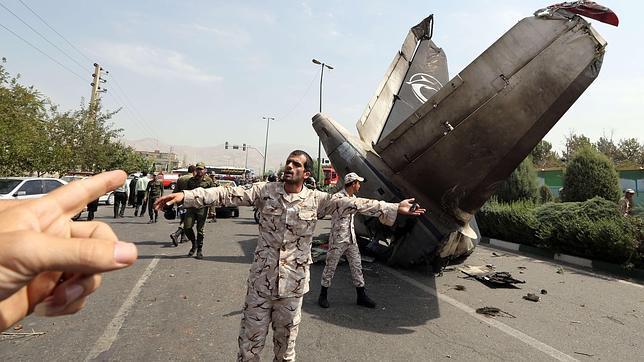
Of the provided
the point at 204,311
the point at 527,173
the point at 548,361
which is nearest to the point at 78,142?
the point at 204,311

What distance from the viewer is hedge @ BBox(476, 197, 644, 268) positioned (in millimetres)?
8195

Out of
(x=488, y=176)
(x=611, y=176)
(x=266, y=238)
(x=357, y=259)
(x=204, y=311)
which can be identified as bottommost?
(x=204, y=311)

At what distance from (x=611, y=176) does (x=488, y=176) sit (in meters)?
11.8

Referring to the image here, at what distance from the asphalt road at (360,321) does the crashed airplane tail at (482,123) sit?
1209mm

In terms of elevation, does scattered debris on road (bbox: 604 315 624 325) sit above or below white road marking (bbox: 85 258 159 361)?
above

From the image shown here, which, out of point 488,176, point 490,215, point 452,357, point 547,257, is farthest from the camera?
point 490,215

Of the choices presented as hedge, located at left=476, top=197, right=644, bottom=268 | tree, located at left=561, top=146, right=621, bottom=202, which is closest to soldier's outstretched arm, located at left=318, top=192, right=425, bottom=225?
hedge, located at left=476, top=197, right=644, bottom=268

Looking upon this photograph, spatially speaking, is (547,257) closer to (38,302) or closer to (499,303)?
(499,303)

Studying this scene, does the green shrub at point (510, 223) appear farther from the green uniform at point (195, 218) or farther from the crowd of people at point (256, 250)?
the green uniform at point (195, 218)

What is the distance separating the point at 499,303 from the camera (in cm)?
562

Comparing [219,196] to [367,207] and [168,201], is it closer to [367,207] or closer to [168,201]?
[168,201]

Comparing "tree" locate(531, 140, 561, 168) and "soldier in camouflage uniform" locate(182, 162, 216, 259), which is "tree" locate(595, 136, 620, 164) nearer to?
"tree" locate(531, 140, 561, 168)

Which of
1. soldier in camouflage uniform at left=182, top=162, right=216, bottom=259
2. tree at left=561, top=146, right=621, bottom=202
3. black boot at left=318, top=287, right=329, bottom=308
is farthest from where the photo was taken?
tree at left=561, top=146, right=621, bottom=202

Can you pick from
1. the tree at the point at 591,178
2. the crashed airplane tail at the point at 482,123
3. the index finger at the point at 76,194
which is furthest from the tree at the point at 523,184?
the index finger at the point at 76,194
